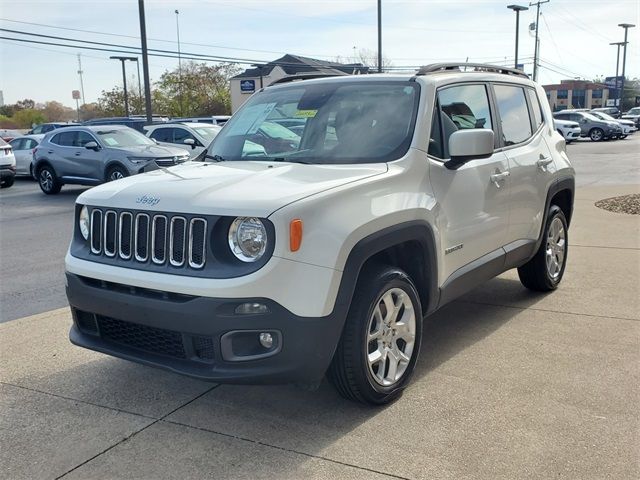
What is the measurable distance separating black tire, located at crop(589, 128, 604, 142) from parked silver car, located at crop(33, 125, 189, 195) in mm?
26385

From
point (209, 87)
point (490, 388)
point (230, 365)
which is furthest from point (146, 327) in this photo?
point (209, 87)

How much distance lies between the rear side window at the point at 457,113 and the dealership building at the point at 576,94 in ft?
347

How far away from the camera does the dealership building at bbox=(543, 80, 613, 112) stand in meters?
104

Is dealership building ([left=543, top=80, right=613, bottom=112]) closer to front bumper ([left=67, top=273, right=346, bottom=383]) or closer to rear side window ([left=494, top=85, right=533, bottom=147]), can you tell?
rear side window ([left=494, top=85, right=533, bottom=147])

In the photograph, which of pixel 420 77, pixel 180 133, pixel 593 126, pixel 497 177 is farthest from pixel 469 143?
pixel 593 126

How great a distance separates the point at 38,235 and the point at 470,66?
8044 millimetres

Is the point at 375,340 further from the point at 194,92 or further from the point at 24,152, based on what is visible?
the point at 194,92

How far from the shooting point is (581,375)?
418cm

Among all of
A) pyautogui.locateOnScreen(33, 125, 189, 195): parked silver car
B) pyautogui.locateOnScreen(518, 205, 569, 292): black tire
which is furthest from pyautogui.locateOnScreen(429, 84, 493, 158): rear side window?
pyautogui.locateOnScreen(33, 125, 189, 195): parked silver car

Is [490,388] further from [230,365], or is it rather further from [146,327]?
[146,327]

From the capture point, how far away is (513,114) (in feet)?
17.9

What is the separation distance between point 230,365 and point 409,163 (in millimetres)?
1655

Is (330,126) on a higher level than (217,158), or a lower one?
higher

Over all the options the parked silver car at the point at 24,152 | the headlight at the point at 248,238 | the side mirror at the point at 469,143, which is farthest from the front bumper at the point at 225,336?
the parked silver car at the point at 24,152
